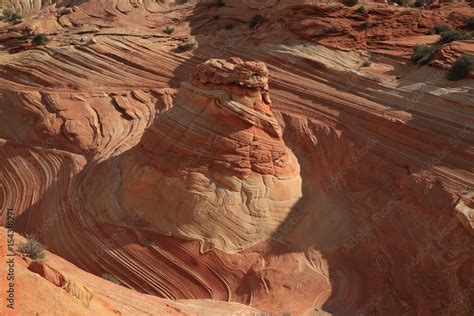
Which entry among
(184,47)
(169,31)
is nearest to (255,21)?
(184,47)

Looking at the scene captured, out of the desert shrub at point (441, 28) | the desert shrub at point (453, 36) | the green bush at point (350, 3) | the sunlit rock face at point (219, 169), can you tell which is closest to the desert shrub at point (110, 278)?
the sunlit rock face at point (219, 169)

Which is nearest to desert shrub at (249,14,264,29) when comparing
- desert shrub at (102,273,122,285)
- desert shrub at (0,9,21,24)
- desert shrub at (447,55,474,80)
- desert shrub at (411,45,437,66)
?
desert shrub at (411,45,437,66)

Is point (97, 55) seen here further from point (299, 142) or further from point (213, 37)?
point (299, 142)

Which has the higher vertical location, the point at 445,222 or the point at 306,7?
the point at 306,7

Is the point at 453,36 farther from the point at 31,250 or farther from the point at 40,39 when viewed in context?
the point at 40,39

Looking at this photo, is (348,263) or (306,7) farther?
(306,7)

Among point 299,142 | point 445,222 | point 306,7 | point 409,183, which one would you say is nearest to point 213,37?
point 306,7

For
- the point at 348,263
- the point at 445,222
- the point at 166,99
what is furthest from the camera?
the point at 166,99
